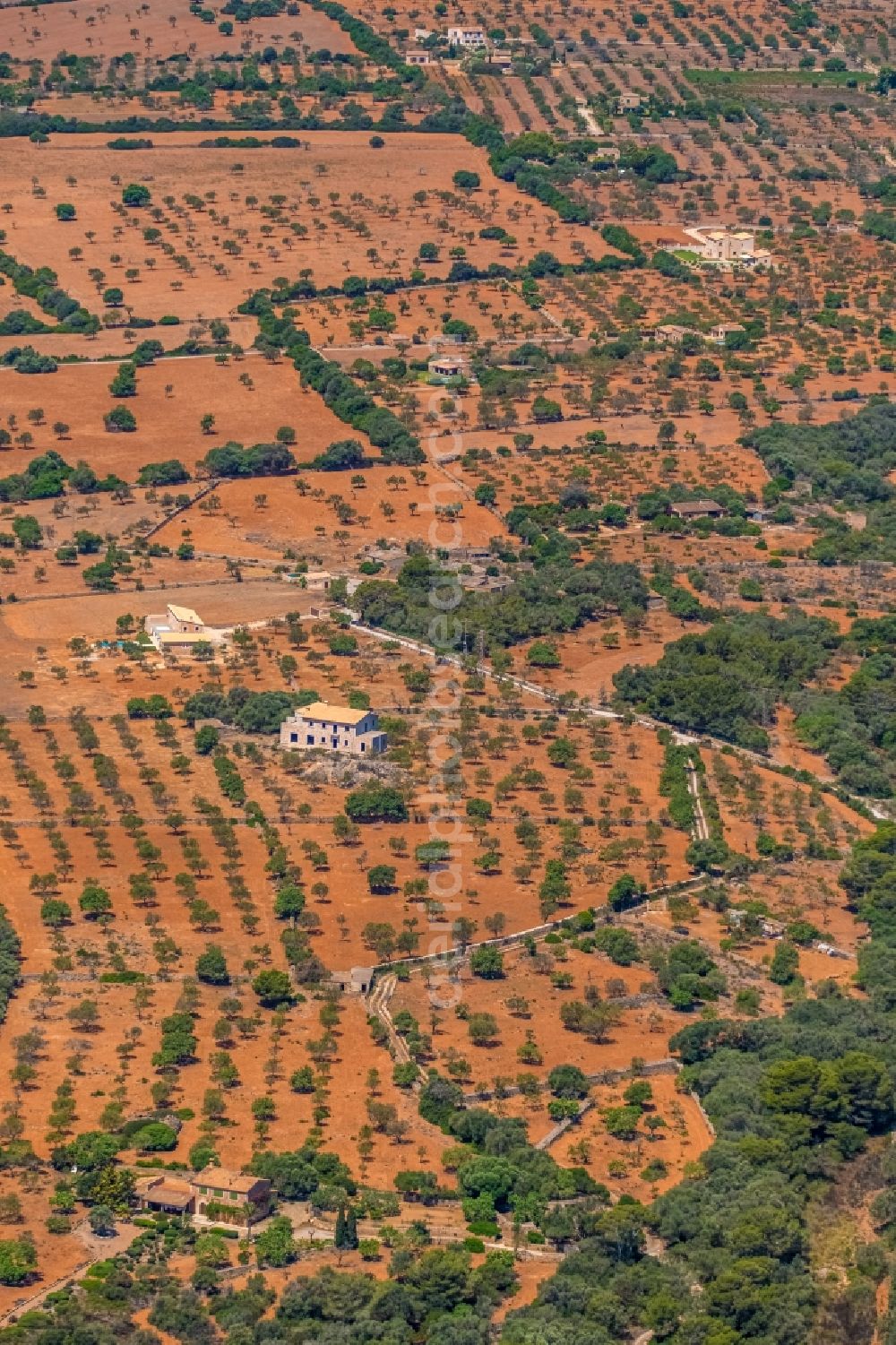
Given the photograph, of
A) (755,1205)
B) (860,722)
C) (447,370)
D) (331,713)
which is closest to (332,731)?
(331,713)

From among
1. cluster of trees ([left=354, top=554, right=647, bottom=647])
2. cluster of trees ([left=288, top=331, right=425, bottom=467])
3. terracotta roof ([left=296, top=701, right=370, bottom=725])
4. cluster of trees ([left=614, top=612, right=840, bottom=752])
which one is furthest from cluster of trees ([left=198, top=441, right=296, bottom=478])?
terracotta roof ([left=296, top=701, right=370, bottom=725])

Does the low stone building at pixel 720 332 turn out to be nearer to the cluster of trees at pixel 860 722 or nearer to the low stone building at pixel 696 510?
the low stone building at pixel 696 510

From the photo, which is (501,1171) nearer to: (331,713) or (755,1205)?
(755,1205)

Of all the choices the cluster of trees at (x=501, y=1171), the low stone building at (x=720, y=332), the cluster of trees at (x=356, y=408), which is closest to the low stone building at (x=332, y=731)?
the cluster of trees at (x=501, y=1171)

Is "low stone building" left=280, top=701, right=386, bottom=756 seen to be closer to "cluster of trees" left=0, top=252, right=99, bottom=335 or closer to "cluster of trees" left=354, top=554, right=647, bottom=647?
"cluster of trees" left=354, top=554, right=647, bottom=647

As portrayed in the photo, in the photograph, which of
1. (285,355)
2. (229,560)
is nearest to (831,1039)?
(229,560)

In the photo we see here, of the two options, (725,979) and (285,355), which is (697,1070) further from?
(285,355)
